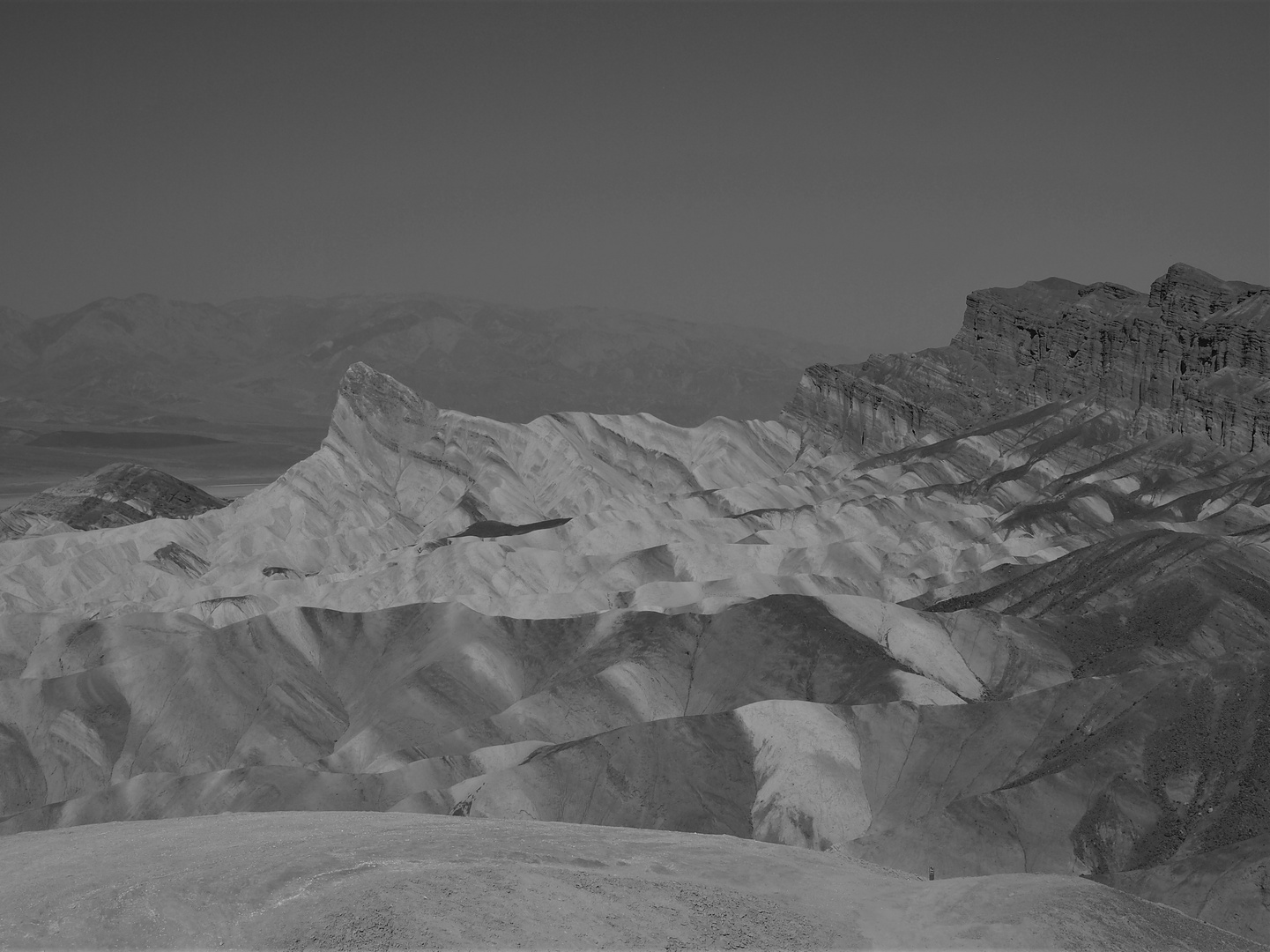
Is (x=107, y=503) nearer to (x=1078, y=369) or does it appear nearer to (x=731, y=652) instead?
(x=731, y=652)

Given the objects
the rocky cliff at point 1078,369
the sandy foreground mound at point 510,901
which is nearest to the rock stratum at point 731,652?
the sandy foreground mound at point 510,901

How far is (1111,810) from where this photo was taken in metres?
50.1

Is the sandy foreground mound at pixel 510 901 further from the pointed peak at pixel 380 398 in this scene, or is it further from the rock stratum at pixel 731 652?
the pointed peak at pixel 380 398

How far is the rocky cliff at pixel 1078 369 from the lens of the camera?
12269cm

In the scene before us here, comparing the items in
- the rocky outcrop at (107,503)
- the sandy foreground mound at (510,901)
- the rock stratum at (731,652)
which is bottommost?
the rocky outcrop at (107,503)

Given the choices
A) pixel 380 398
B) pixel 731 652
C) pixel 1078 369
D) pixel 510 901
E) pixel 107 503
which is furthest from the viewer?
pixel 1078 369

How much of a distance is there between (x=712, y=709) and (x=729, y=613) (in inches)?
271

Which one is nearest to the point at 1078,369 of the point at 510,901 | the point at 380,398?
the point at 380,398

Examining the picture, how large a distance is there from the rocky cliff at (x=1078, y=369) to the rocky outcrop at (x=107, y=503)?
56.1m

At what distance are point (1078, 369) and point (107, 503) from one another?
83.3 m

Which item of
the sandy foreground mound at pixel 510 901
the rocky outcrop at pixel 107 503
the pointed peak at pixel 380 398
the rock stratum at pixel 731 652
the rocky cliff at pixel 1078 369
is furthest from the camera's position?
the pointed peak at pixel 380 398

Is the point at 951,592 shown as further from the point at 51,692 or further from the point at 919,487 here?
the point at 51,692

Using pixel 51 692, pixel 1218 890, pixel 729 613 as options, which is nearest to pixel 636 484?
pixel 729 613

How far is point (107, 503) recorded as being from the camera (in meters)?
124
